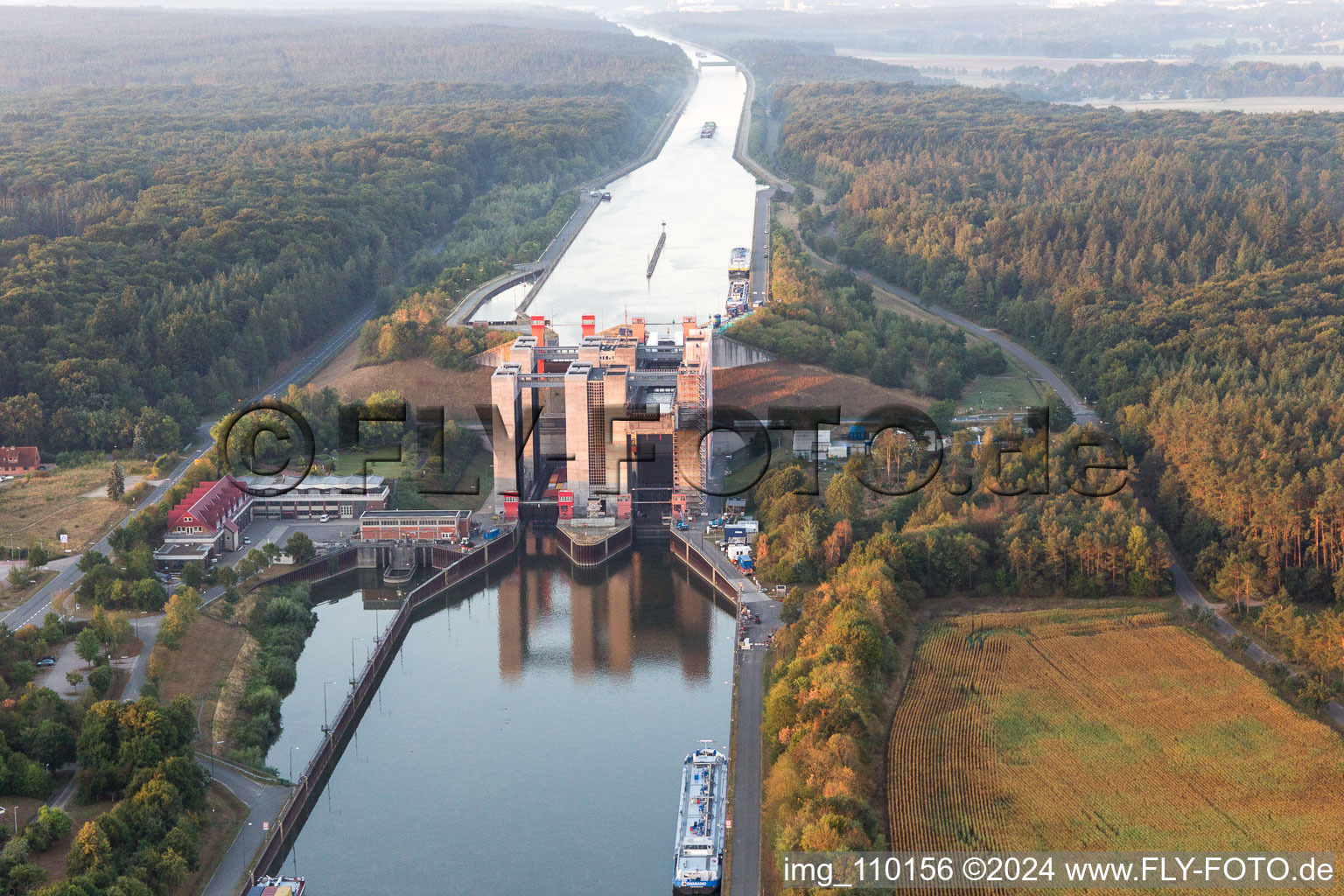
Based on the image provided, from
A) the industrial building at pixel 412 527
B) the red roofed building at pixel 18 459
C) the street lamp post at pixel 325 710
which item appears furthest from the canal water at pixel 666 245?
the street lamp post at pixel 325 710

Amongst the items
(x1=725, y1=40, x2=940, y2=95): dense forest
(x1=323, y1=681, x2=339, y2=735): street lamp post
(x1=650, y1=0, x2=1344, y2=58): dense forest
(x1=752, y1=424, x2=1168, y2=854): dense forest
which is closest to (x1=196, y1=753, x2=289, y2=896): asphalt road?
(x1=323, y1=681, x2=339, y2=735): street lamp post

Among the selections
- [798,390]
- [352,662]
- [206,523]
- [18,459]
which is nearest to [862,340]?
[798,390]

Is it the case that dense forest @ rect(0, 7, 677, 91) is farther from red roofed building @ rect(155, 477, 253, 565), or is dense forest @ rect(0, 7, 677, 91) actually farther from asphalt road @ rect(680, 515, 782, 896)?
asphalt road @ rect(680, 515, 782, 896)

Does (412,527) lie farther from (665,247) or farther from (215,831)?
(665,247)

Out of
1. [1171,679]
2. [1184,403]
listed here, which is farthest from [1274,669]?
[1184,403]

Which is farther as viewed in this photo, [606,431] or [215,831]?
[606,431]

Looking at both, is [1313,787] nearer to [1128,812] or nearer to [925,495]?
[1128,812]

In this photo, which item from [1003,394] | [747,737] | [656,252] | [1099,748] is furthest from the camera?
[656,252]
